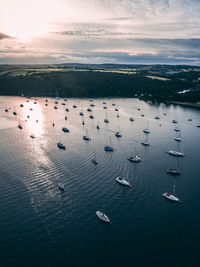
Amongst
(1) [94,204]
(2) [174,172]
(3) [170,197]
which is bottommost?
(1) [94,204]

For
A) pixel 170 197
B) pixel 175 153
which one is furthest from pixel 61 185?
pixel 175 153

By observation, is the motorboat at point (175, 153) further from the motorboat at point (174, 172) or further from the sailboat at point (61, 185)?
the sailboat at point (61, 185)

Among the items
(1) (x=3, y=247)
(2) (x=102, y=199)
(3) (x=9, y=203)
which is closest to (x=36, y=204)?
(3) (x=9, y=203)

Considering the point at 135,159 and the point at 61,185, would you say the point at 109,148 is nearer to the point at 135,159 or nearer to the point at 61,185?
the point at 135,159

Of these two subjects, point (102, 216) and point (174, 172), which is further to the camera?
point (174, 172)

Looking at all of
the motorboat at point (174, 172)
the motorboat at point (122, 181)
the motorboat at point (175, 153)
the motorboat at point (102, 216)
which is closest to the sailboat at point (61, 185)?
the motorboat at point (102, 216)

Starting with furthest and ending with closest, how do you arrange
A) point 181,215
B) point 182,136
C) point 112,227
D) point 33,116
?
point 33,116 < point 182,136 < point 181,215 < point 112,227

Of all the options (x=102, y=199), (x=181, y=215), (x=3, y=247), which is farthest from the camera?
(x=102, y=199)

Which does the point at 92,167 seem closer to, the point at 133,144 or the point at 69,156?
the point at 69,156

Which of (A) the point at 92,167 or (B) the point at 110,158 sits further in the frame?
(B) the point at 110,158
